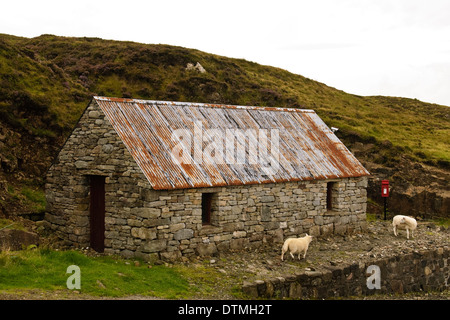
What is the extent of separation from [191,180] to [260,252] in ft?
12.6

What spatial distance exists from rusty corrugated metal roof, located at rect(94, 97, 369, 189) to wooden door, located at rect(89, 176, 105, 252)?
82.3 inches

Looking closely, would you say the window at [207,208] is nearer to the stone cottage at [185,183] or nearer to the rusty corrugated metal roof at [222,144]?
the stone cottage at [185,183]

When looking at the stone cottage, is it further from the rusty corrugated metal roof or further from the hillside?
the hillside

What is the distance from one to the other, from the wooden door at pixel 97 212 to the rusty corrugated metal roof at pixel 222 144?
2.09 meters

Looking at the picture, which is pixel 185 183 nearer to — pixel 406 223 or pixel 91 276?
pixel 91 276

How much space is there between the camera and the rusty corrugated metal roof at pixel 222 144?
15305 mm

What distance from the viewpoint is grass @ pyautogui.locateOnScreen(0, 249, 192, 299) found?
11.3 meters

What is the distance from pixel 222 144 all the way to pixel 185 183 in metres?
3.48

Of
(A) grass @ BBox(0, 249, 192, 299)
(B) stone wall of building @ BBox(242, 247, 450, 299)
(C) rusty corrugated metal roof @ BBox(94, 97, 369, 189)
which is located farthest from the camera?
(C) rusty corrugated metal roof @ BBox(94, 97, 369, 189)

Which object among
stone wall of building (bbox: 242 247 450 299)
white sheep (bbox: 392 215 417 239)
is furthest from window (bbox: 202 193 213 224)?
white sheep (bbox: 392 215 417 239)

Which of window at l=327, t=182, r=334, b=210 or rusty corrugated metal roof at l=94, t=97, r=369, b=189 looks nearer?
rusty corrugated metal roof at l=94, t=97, r=369, b=189

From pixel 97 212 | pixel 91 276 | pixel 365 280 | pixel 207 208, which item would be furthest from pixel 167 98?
pixel 91 276
